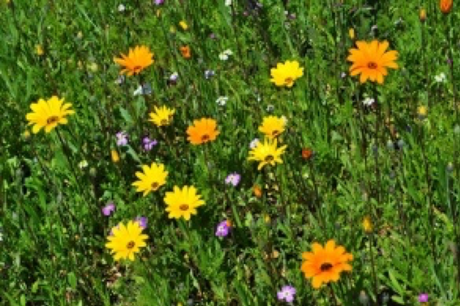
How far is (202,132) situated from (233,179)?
0.88 ft

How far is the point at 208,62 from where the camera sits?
3783mm

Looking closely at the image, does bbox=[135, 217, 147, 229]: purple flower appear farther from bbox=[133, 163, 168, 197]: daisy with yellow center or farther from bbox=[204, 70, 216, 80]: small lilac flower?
bbox=[204, 70, 216, 80]: small lilac flower

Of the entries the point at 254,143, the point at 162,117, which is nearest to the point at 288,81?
the point at 254,143

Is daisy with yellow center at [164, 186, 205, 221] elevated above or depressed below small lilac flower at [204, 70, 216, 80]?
below

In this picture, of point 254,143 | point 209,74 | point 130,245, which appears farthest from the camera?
point 209,74

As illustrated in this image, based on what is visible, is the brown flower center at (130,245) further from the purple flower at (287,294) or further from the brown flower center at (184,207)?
the purple flower at (287,294)

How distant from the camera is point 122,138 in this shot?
3.41 metres

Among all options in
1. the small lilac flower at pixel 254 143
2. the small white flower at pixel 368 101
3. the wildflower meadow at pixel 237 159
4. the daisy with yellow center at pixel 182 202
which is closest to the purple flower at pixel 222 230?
the wildflower meadow at pixel 237 159

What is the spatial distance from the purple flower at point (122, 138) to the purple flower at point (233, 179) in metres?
0.58

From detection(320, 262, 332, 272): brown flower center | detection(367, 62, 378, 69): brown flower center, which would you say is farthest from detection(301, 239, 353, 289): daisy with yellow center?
detection(367, 62, 378, 69): brown flower center

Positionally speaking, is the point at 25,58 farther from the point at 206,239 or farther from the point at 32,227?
the point at 206,239

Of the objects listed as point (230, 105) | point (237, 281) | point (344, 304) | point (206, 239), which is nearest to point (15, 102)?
point (230, 105)

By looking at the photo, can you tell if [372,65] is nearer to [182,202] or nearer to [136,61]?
[182,202]

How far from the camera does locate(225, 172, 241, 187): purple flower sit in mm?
3031
